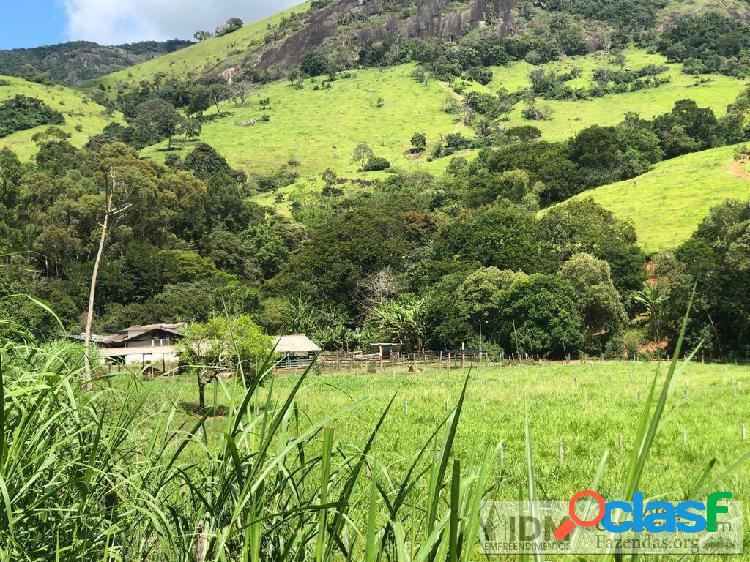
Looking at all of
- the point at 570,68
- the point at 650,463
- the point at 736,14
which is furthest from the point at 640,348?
the point at 736,14

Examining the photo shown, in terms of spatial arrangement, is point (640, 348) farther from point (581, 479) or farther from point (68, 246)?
point (68, 246)

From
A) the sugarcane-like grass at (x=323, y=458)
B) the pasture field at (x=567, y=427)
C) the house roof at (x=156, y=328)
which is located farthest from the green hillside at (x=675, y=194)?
the house roof at (x=156, y=328)

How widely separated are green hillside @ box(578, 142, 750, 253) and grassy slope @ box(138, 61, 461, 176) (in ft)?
126

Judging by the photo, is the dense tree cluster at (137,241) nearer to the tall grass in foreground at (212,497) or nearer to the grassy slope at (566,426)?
the grassy slope at (566,426)

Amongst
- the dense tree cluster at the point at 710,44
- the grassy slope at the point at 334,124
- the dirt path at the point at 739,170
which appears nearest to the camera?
the dirt path at the point at 739,170

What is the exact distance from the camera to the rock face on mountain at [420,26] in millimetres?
151125

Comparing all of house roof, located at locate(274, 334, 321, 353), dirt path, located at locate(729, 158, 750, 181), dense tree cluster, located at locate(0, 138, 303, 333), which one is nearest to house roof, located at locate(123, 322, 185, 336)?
dense tree cluster, located at locate(0, 138, 303, 333)

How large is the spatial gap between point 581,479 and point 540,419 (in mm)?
5197

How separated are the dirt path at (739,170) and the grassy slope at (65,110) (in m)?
88.0

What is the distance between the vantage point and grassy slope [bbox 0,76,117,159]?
88250mm

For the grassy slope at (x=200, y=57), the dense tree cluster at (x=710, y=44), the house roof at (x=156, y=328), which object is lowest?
the house roof at (x=156, y=328)

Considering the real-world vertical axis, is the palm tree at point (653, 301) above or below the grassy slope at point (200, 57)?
below

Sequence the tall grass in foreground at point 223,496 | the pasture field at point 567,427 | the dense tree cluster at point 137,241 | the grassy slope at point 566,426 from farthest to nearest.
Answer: the dense tree cluster at point 137,241, the grassy slope at point 566,426, the pasture field at point 567,427, the tall grass in foreground at point 223,496

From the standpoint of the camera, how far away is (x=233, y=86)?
13538 cm
